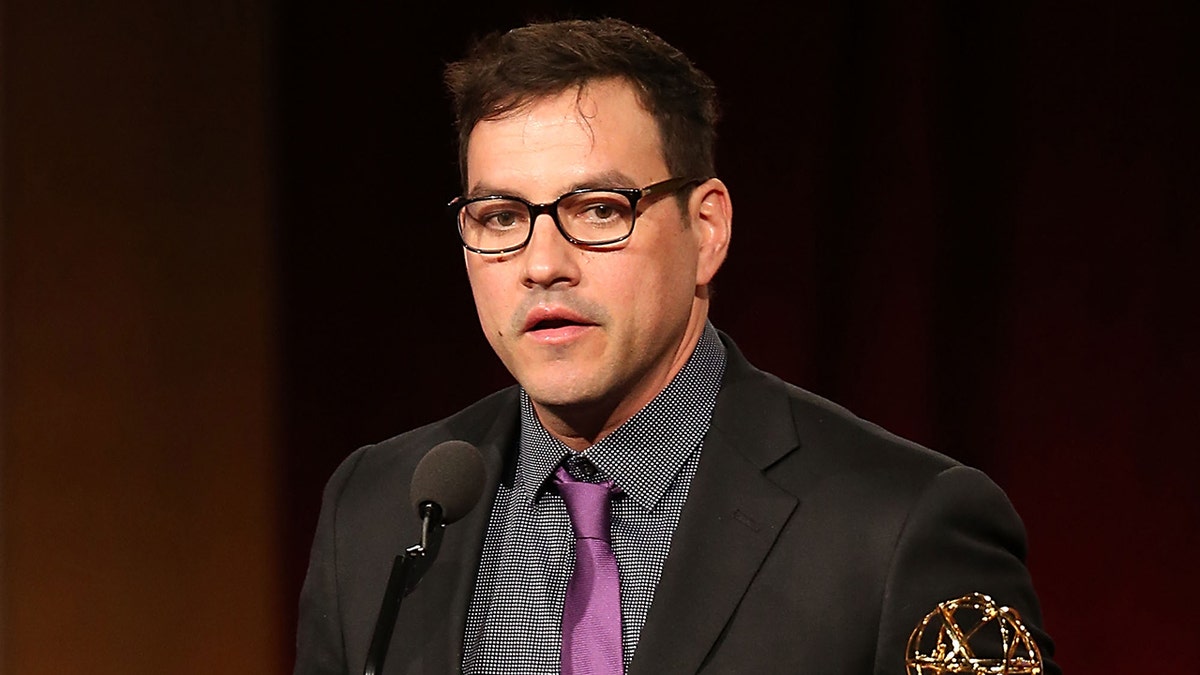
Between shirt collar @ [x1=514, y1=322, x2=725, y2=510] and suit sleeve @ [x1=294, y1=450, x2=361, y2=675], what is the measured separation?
10.9 inches

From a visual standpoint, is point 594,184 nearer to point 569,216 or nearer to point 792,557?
point 569,216

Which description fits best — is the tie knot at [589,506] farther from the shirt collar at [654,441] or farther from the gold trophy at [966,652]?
the gold trophy at [966,652]

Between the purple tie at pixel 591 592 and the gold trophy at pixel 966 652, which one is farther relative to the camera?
the purple tie at pixel 591 592

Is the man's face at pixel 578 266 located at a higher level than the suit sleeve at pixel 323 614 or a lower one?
higher

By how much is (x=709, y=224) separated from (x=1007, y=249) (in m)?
1.00

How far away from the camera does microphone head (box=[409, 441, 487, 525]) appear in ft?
5.20

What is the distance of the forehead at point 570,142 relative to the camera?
66.7 inches

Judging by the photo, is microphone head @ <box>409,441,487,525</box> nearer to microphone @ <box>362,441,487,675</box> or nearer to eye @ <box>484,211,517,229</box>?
microphone @ <box>362,441,487,675</box>

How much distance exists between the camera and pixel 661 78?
1805mm

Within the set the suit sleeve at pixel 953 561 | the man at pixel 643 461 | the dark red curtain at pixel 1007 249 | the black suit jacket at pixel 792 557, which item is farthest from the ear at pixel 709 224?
the dark red curtain at pixel 1007 249

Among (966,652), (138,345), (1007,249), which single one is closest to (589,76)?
(966,652)

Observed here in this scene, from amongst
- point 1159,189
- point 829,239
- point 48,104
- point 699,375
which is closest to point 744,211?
point 829,239

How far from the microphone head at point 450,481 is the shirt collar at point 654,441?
0.23 metres

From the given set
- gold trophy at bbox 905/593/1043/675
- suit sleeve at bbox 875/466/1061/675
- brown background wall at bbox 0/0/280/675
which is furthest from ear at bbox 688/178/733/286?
brown background wall at bbox 0/0/280/675
